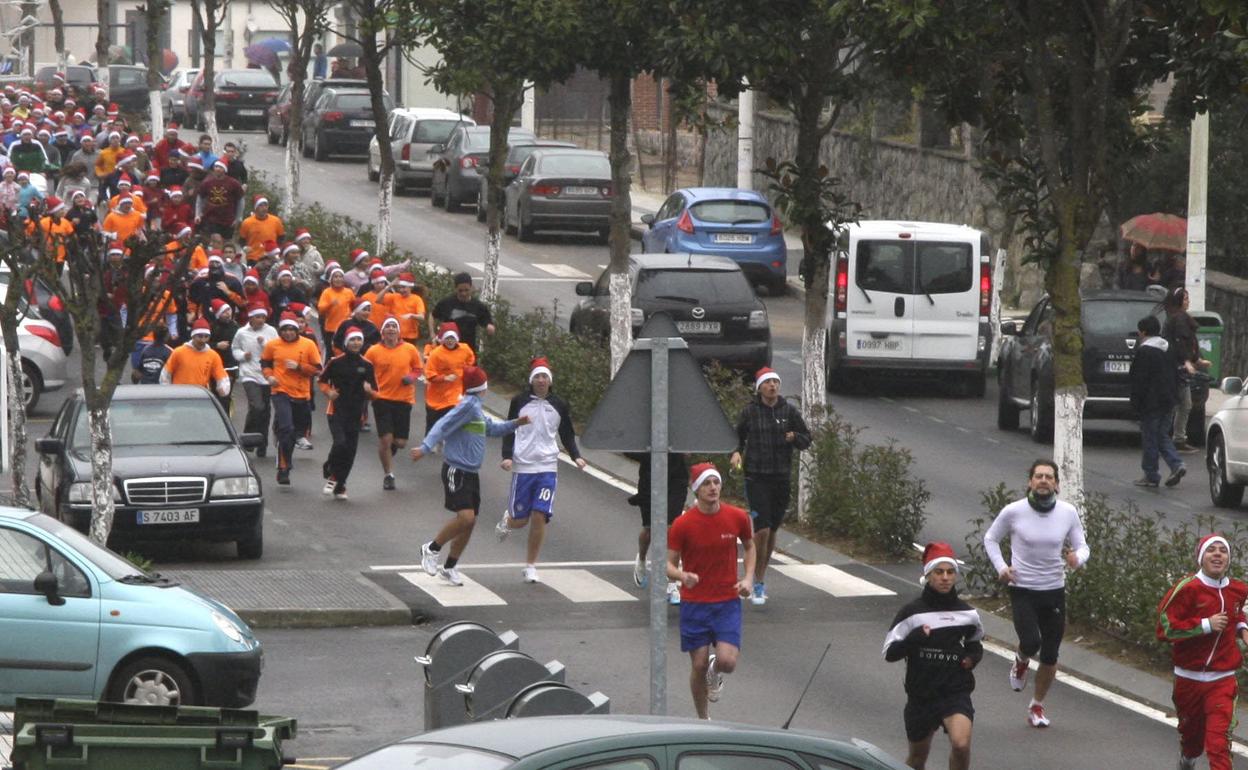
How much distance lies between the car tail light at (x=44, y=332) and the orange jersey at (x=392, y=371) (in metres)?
5.85

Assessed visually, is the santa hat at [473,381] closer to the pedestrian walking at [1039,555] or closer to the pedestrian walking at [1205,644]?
the pedestrian walking at [1039,555]

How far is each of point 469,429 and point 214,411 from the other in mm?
2732

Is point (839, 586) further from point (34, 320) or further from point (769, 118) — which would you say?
point (769, 118)

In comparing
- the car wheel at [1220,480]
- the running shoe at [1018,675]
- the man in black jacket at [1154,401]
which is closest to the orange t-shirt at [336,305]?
the man in black jacket at [1154,401]

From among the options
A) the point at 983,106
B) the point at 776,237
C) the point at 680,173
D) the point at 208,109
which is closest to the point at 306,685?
the point at 983,106

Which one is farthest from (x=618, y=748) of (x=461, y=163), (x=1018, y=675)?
(x=461, y=163)

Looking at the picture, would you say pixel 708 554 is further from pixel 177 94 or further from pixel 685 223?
pixel 177 94

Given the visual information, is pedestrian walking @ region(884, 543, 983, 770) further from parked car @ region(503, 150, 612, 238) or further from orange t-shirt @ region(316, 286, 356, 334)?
parked car @ region(503, 150, 612, 238)

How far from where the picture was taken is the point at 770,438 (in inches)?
633

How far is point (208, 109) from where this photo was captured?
42938 millimetres


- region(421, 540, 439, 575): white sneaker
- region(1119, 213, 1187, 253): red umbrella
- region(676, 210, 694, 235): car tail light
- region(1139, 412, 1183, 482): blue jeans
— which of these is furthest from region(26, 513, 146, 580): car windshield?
region(676, 210, 694, 235): car tail light

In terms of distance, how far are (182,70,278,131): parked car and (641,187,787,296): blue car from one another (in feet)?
91.6

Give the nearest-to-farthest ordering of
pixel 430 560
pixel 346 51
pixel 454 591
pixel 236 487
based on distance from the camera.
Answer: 1. pixel 454 591
2. pixel 430 560
3. pixel 236 487
4. pixel 346 51

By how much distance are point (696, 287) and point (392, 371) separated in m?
6.03
